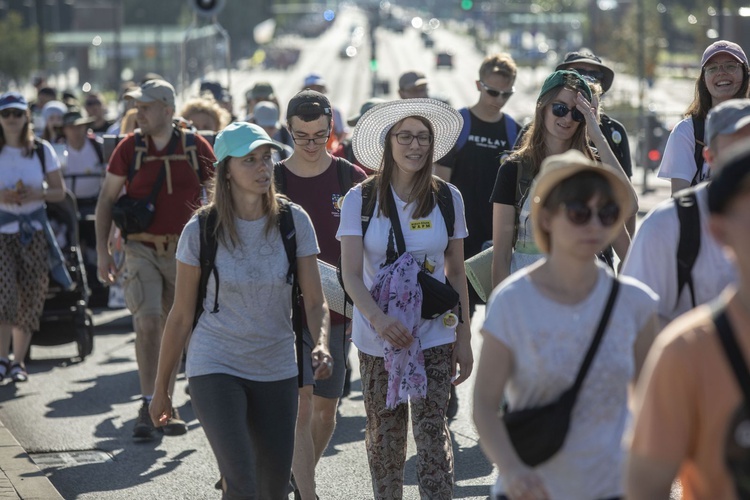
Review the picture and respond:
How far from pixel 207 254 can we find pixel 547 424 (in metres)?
2.08

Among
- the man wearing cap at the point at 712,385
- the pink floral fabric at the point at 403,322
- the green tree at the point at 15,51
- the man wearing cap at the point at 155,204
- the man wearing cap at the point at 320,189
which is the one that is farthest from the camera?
the green tree at the point at 15,51

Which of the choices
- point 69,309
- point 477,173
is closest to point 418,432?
point 477,173

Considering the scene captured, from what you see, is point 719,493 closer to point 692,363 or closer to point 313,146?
point 692,363

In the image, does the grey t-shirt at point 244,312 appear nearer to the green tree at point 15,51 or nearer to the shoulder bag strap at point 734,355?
the shoulder bag strap at point 734,355

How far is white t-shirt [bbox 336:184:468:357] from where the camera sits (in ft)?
20.0

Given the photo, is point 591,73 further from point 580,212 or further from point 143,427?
point 580,212

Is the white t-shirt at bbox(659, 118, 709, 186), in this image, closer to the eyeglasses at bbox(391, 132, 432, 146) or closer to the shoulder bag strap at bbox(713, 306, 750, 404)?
the eyeglasses at bbox(391, 132, 432, 146)

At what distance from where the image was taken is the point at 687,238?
4.34 m

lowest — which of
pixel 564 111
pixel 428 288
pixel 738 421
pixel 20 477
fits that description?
pixel 20 477

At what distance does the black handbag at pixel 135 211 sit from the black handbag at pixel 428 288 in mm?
2954

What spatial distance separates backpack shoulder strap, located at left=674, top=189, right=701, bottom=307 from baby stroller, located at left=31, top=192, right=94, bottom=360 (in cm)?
760

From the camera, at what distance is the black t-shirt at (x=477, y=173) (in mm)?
8516

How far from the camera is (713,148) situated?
4258 millimetres

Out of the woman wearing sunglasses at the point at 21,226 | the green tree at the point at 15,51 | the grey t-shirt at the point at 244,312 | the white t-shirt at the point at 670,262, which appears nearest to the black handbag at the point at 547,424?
the white t-shirt at the point at 670,262
